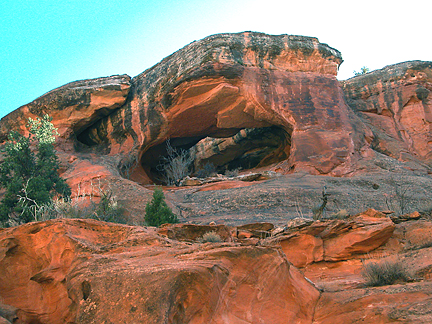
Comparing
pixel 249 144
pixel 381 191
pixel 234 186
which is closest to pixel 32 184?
pixel 234 186

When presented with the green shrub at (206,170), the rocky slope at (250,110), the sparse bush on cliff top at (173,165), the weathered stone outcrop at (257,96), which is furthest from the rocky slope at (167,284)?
the green shrub at (206,170)

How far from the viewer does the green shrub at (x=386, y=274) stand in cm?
439

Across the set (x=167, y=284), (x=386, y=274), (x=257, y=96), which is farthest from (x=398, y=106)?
(x=167, y=284)

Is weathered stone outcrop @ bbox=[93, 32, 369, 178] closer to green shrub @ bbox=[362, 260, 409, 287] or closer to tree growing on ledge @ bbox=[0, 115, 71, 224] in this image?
tree growing on ledge @ bbox=[0, 115, 71, 224]

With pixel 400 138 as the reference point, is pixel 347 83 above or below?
above

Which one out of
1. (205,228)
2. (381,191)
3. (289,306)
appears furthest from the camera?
(381,191)

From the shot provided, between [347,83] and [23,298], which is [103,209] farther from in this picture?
[347,83]

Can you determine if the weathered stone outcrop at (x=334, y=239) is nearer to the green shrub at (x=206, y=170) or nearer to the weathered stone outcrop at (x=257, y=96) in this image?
the weathered stone outcrop at (x=257, y=96)

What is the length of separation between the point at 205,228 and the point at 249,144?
17018 mm

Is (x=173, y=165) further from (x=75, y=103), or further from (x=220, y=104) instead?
(x=75, y=103)

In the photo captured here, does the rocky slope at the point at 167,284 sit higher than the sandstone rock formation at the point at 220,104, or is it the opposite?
the sandstone rock formation at the point at 220,104

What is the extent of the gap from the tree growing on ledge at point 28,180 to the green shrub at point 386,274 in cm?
859

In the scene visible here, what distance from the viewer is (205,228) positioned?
7.08 metres

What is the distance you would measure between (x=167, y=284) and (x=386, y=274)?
2632 millimetres
